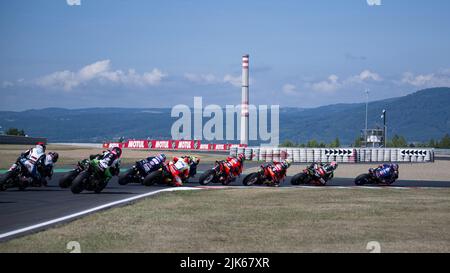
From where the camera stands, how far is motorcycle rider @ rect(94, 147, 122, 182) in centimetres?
1992

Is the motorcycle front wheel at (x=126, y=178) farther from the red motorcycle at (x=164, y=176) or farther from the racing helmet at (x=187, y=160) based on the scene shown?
the racing helmet at (x=187, y=160)

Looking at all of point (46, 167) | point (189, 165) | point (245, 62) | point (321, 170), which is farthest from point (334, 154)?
point (46, 167)

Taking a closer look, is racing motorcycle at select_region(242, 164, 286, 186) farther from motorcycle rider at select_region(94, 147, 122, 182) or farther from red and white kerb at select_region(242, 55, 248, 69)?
red and white kerb at select_region(242, 55, 248, 69)

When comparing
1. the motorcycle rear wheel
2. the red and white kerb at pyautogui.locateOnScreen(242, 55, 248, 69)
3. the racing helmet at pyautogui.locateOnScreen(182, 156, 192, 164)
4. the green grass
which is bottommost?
the green grass

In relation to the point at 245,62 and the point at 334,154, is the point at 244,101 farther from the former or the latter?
the point at 334,154

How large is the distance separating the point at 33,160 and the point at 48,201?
3.57 m

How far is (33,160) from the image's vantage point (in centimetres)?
2095

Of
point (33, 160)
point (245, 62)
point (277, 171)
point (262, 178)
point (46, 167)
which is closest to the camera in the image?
point (33, 160)

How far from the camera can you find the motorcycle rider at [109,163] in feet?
65.4

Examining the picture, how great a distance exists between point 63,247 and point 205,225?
3.58 m

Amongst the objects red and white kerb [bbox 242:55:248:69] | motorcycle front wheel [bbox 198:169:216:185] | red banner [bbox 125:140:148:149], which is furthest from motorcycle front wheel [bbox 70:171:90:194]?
red banner [bbox 125:140:148:149]

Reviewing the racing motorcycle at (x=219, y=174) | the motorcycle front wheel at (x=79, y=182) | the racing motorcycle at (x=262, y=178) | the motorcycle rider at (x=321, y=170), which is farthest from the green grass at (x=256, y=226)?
the motorcycle rider at (x=321, y=170)

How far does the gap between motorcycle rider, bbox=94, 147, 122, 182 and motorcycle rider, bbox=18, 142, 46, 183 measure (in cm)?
212
